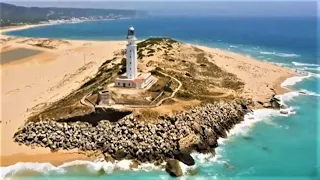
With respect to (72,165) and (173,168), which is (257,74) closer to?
(173,168)

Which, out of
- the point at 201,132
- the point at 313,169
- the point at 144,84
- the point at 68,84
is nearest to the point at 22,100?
the point at 68,84

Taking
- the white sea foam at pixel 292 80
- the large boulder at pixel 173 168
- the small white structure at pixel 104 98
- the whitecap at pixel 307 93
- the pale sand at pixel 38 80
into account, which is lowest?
the pale sand at pixel 38 80

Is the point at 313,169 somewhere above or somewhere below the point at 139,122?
below

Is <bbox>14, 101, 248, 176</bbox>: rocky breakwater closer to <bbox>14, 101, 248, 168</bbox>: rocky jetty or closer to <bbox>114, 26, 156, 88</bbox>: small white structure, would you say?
<bbox>14, 101, 248, 168</bbox>: rocky jetty

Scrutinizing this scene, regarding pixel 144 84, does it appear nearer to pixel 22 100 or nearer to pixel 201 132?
pixel 201 132

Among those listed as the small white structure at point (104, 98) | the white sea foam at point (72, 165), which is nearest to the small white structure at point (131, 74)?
the small white structure at point (104, 98)

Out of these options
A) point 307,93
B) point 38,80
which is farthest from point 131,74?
point 307,93

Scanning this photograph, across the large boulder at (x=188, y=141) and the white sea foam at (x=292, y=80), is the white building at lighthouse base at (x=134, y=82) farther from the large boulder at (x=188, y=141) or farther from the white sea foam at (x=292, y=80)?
the white sea foam at (x=292, y=80)

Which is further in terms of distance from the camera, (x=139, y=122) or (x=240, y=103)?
(x=240, y=103)
